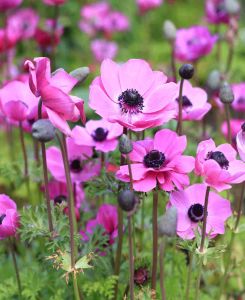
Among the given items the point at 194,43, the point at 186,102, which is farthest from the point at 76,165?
the point at 194,43

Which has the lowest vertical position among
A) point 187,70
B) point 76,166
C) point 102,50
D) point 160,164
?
point 102,50

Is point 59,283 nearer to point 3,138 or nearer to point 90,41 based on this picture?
point 3,138

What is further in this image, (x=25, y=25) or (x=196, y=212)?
(x=25, y=25)

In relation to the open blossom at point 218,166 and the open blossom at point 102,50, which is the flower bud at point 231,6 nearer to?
the open blossom at point 218,166

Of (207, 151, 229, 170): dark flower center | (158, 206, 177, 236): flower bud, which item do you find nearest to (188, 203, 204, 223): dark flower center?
(207, 151, 229, 170): dark flower center

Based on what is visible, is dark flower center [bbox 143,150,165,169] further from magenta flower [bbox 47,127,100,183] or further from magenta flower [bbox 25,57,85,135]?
magenta flower [bbox 47,127,100,183]

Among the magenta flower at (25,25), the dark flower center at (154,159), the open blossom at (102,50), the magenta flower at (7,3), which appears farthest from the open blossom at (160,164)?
the open blossom at (102,50)

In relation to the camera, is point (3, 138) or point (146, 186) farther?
point (3, 138)

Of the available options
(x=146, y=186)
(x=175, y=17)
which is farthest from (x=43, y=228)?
(x=175, y=17)

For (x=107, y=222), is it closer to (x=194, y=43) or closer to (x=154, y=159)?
(x=154, y=159)
